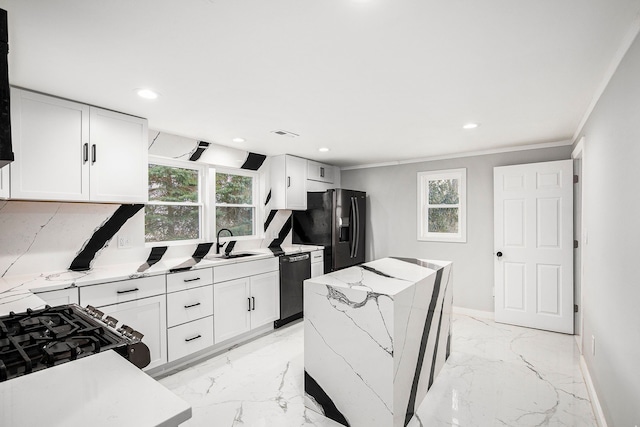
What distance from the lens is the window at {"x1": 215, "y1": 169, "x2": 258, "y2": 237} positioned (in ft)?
13.2

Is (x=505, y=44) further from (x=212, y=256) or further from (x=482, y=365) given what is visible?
(x=212, y=256)

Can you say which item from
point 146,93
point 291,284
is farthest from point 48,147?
point 291,284

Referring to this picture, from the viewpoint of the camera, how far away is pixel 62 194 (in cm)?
235

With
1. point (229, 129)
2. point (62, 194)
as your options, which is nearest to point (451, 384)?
point (229, 129)

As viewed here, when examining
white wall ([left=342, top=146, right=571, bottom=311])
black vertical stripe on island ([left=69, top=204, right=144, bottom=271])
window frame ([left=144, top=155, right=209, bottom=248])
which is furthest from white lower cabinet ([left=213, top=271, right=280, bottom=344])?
white wall ([left=342, top=146, right=571, bottom=311])

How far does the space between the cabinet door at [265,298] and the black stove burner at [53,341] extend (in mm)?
2128

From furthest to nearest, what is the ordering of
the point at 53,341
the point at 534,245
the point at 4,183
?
the point at 534,245, the point at 4,183, the point at 53,341

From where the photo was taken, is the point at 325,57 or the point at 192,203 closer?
the point at 325,57

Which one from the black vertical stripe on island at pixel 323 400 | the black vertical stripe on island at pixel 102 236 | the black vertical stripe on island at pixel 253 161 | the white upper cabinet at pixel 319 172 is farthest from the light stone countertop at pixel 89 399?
the white upper cabinet at pixel 319 172

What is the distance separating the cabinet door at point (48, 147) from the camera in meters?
2.14

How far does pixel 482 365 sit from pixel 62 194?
3788mm

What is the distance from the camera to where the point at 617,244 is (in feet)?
5.80

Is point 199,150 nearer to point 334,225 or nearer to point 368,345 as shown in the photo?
point 334,225

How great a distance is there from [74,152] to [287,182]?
2466mm
